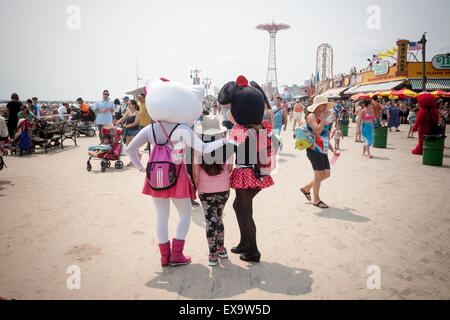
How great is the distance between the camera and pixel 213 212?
303 cm

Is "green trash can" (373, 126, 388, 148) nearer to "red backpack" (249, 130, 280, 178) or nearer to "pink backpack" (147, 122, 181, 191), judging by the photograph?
"red backpack" (249, 130, 280, 178)

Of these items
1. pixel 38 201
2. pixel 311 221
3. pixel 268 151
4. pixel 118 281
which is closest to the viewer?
pixel 118 281

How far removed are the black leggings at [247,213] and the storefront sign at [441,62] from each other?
30.8 metres

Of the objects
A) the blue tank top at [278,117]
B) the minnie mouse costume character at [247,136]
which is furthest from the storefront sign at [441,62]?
the minnie mouse costume character at [247,136]

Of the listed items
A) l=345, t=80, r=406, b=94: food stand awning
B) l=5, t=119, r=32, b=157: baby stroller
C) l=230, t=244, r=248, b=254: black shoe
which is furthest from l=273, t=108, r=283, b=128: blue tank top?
l=345, t=80, r=406, b=94: food stand awning

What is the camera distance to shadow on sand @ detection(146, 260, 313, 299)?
105 inches

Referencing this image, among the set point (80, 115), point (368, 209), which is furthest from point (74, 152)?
point (368, 209)

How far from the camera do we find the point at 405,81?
26062 millimetres

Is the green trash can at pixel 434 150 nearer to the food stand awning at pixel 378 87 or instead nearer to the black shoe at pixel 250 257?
the black shoe at pixel 250 257

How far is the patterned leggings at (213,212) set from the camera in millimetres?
2994

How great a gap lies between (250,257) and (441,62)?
31.3 meters

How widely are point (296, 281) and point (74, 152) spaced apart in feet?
32.8

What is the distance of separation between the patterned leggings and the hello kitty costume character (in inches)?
6.4

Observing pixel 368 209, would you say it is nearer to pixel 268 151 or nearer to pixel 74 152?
pixel 268 151
